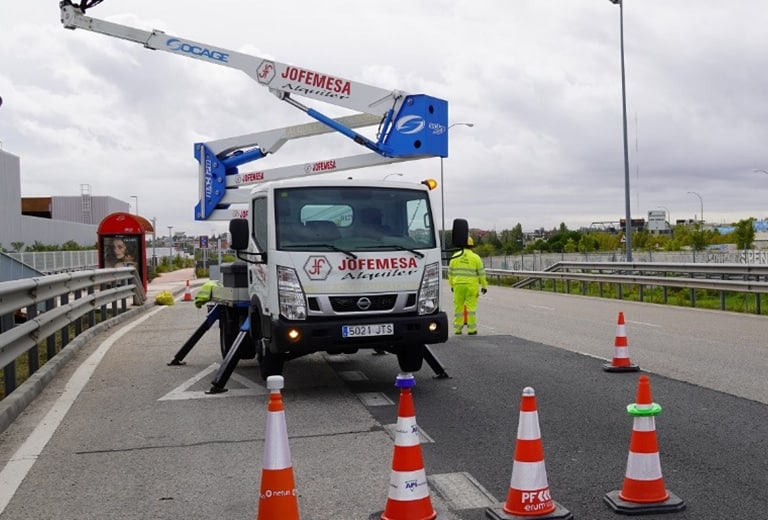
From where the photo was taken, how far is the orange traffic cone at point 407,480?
4.34 meters

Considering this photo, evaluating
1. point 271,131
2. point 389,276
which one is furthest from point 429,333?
point 271,131

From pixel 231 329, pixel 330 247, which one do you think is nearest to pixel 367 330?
pixel 330 247

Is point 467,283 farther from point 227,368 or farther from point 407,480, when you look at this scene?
point 407,480

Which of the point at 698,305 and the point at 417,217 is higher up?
the point at 417,217

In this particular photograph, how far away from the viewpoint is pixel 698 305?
22375mm

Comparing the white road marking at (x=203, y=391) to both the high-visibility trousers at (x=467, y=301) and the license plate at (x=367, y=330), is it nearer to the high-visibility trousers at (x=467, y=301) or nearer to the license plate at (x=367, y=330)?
the license plate at (x=367, y=330)

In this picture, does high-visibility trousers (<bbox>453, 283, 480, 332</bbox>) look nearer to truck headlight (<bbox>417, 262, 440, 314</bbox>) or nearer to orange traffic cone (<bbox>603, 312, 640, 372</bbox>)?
orange traffic cone (<bbox>603, 312, 640, 372</bbox>)

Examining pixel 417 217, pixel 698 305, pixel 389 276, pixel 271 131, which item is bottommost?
pixel 698 305

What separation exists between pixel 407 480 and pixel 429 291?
4.25 metres

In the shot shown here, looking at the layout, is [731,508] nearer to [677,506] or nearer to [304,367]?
[677,506]

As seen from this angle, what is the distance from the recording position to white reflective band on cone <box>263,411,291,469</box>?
13.8 ft

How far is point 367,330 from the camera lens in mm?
8117

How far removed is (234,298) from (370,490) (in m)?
5.19

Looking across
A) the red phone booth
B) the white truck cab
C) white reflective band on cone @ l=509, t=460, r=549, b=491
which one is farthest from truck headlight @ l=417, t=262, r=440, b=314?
the red phone booth
